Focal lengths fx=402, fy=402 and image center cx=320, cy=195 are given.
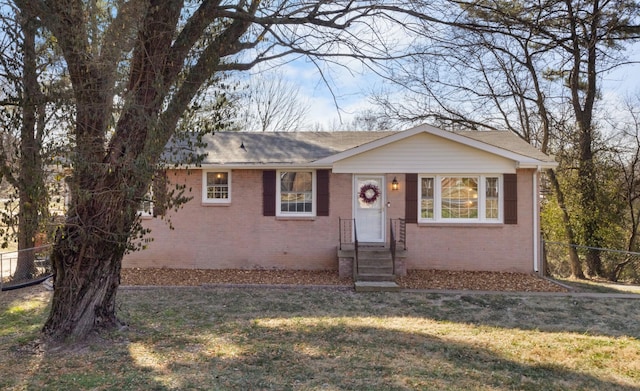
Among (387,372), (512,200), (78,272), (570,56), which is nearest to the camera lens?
(387,372)

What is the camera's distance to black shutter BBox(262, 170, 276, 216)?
11.0m

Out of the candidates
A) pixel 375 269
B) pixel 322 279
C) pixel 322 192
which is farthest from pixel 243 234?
pixel 375 269

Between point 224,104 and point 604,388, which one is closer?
point 604,388

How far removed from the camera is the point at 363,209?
11.0 m

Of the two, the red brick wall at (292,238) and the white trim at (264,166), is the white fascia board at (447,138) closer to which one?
the white trim at (264,166)

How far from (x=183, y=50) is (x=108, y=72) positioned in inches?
43.9

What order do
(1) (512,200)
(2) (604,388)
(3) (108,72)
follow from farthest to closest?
(1) (512,200), (3) (108,72), (2) (604,388)

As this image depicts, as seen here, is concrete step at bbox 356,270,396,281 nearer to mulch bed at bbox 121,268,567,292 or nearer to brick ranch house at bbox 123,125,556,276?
mulch bed at bbox 121,268,567,292

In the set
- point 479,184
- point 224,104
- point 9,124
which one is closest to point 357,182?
point 479,184

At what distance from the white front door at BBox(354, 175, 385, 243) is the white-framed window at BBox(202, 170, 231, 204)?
355 centimetres

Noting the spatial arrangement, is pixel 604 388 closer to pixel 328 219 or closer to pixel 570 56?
pixel 328 219

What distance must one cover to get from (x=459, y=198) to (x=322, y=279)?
4277 millimetres

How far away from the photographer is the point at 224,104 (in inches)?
211

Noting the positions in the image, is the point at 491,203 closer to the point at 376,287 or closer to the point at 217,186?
the point at 376,287
